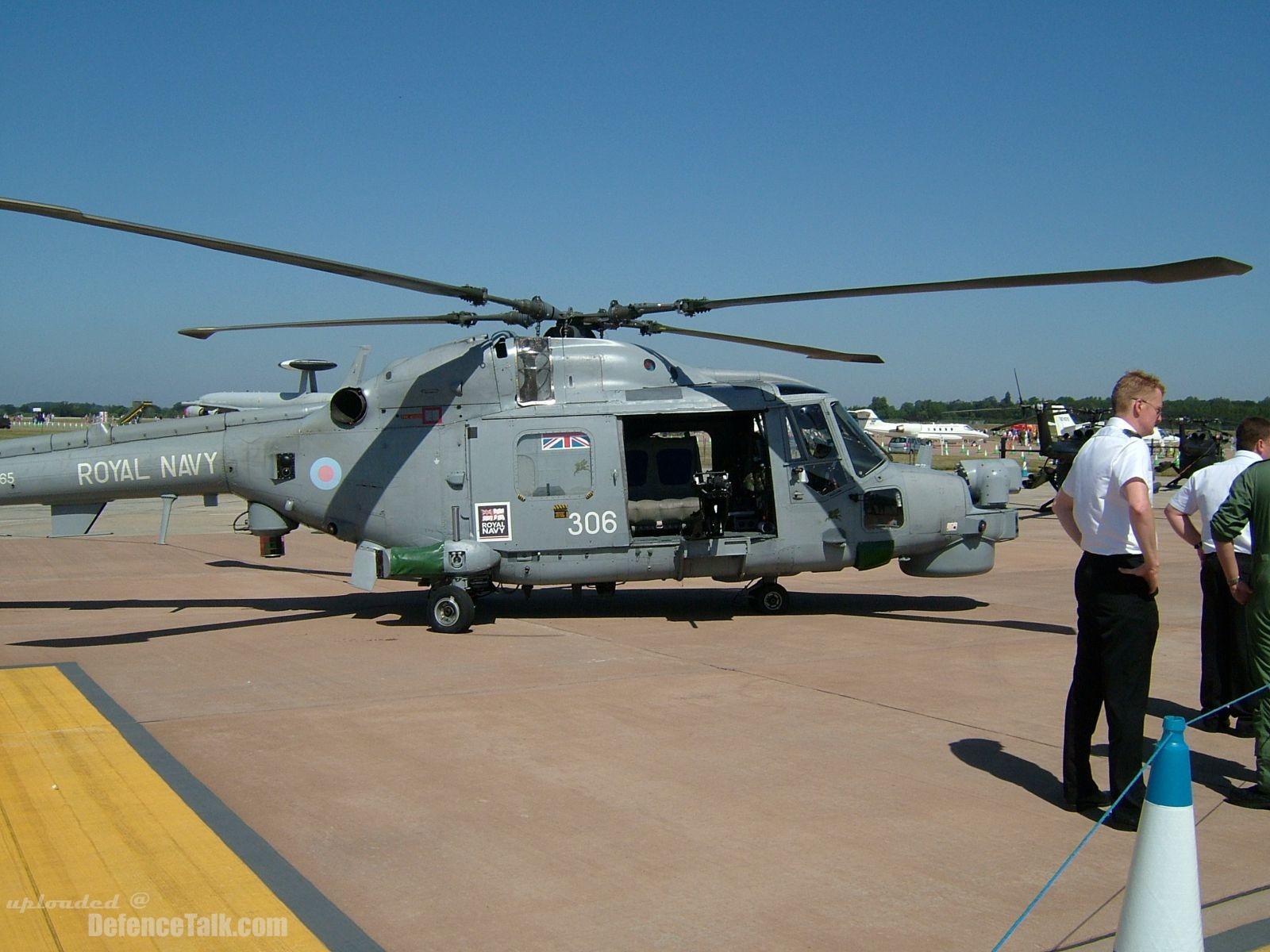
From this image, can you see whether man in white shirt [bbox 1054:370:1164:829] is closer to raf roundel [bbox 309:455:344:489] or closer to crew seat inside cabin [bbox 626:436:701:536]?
crew seat inside cabin [bbox 626:436:701:536]

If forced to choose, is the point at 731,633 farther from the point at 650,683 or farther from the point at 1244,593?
the point at 1244,593

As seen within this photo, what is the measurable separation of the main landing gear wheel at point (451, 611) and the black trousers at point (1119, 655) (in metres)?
6.34

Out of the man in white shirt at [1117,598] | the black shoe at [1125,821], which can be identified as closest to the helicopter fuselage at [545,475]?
the man in white shirt at [1117,598]

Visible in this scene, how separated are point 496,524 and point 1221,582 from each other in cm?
648

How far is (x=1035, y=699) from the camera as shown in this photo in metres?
7.25

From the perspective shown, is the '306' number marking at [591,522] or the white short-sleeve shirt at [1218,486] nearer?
A: the white short-sleeve shirt at [1218,486]

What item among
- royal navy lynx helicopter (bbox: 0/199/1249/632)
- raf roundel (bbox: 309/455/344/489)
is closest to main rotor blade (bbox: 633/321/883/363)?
royal navy lynx helicopter (bbox: 0/199/1249/632)

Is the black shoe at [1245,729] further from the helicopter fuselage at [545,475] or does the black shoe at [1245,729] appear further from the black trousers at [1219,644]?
the helicopter fuselage at [545,475]

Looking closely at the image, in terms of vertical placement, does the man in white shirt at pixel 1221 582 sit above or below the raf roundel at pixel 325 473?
below

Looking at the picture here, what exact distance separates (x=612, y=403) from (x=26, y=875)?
710 centimetres

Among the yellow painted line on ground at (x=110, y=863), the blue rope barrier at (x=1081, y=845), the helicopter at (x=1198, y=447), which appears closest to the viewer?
the blue rope barrier at (x=1081, y=845)

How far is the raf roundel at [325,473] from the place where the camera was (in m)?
10.8

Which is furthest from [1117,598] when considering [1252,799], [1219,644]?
[1219,644]

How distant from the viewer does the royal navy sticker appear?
10367 mm
